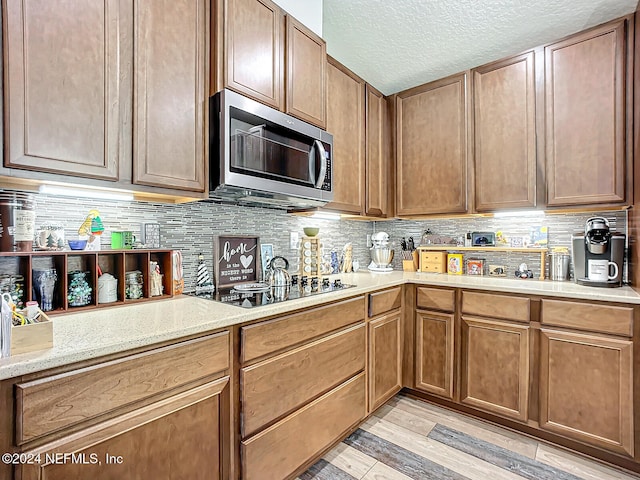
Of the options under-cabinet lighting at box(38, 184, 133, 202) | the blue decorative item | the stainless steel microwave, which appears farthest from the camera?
the blue decorative item

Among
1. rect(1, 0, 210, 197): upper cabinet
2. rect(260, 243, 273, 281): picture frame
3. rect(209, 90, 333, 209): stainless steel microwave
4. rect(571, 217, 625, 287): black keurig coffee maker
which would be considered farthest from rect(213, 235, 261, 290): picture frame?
rect(571, 217, 625, 287): black keurig coffee maker

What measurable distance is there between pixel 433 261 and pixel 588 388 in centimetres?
132

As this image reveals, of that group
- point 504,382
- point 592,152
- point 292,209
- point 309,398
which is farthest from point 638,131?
point 309,398

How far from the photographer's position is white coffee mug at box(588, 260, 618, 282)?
2.00m

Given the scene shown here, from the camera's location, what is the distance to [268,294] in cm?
173

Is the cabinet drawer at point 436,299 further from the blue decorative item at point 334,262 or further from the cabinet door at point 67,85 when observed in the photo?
the cabinet door at point 67,85

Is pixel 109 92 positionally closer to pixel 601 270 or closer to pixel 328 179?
pixel 328 179

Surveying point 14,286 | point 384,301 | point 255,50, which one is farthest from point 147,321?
point 384,301

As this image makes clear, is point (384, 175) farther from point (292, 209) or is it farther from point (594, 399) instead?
point (594, 399)

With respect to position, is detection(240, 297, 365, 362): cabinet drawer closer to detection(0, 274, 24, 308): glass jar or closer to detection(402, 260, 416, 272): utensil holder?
detection(0, 274, 24, 308): glass jar

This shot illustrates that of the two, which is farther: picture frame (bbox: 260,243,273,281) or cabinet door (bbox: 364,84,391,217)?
cabinet door (bbox: 364,84,391,217)

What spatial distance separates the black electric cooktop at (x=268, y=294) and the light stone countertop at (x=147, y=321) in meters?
0.07

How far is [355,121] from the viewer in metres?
2.54

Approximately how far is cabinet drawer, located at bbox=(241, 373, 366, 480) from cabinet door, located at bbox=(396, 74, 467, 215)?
4.99 feet
